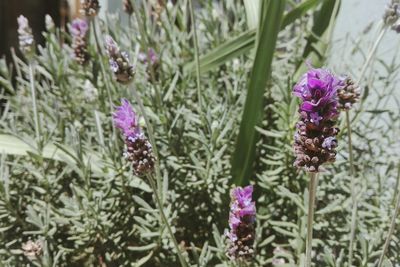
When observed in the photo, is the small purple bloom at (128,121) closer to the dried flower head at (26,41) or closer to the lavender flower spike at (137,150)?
the lavender flower spike at (137,150)

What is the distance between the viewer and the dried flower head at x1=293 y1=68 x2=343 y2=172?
73 cm

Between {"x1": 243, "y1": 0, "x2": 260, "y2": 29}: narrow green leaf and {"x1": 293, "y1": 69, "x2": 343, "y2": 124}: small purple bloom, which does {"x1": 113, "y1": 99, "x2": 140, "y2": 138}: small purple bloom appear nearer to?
{"x1": 293, "y1": 69, "x2": 343, "y2": 124}: small purple bloom

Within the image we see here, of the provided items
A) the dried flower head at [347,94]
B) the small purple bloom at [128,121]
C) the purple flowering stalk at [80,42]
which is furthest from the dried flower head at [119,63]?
the purple flowering stalk at [80,42]

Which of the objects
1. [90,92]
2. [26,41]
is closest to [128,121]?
[26,41]

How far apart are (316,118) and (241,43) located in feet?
2.21

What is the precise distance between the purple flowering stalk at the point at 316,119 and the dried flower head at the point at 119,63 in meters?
0.31

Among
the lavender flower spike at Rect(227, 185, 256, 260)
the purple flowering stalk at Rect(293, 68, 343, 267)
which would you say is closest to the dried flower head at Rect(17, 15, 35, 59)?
the lavender flower spike at Rect(227, 185, 256, 260)

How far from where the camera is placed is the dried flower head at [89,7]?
50.6 inches

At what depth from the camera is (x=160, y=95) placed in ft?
4.41

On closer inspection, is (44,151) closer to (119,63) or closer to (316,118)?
(119,63)

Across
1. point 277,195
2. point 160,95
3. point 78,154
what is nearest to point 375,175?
point 277,195

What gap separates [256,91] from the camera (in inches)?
49.3

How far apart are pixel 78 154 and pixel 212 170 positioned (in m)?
0.30

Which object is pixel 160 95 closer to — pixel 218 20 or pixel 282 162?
pixel 282 162
